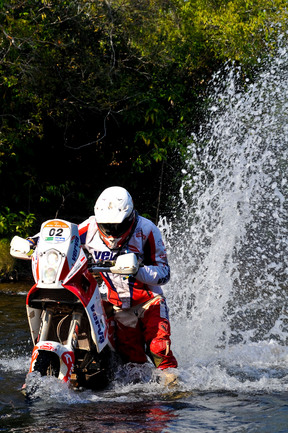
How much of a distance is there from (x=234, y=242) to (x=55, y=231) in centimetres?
431

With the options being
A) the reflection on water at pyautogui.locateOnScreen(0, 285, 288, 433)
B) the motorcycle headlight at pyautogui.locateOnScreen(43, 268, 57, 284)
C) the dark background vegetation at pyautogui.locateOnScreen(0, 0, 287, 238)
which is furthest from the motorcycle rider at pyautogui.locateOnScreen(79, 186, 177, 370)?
the dark background vegetation at pyautogui.locateOnScreen(0, 0, 287, 238)

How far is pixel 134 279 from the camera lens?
17.4 feet

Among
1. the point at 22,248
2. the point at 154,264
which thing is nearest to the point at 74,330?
the point at 22,248

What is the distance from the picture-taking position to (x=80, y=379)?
4945 millimetres

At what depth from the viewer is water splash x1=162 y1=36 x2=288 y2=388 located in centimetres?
761

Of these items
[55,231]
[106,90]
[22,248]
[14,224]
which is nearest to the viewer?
[55,231]

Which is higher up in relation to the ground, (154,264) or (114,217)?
(114,217)

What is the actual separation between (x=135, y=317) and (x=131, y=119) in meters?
10.3

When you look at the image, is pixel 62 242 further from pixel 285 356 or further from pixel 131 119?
pixel 131 119

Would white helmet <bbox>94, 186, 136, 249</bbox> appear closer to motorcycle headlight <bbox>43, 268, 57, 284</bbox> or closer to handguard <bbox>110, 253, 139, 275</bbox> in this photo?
handguard <bbox>110, 253, 139, 275</bbox>

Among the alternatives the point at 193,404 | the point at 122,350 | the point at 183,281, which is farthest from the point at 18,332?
the point at 193,404

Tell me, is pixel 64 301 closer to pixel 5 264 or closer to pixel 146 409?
pixel 146 409

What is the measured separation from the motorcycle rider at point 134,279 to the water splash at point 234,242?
1.04 meters

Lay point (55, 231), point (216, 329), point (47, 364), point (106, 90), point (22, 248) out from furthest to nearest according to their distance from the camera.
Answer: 1. point (106, 90)
2. point (216, 329)
3. point (22, 248)
4. point (55, 231)
5. point (47, 364)
